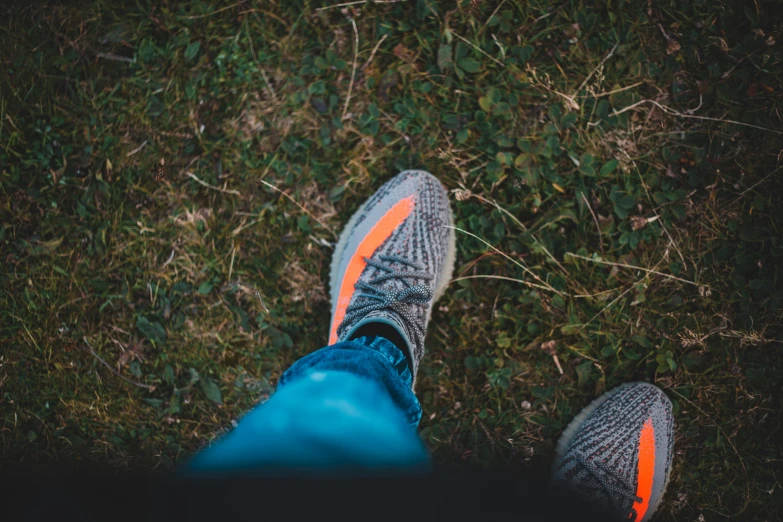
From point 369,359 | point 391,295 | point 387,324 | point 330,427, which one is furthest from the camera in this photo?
point 391,295

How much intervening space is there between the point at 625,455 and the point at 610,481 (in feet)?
0.45

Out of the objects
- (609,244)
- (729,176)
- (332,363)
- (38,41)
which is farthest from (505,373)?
(38,41)

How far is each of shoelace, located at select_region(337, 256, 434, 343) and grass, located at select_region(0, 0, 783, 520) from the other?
242mm

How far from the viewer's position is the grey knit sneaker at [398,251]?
207cm

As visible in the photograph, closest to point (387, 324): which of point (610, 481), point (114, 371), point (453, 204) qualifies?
point (453, 204)

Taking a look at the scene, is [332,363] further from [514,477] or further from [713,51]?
[713,51]

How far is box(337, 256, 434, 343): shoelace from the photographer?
1.99 meters

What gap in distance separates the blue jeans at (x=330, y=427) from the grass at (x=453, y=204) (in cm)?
85

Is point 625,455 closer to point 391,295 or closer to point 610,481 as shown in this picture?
point 610,481

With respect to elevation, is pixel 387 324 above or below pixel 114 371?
above

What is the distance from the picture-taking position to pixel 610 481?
2.11 metres

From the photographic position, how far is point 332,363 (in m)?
1.44

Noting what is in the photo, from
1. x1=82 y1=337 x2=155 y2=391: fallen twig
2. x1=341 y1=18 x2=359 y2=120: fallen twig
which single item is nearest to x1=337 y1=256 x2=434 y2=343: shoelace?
x1=341 y1=18 x2=359 y2=120: fallen twig

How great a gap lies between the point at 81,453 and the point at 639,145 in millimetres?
3141
